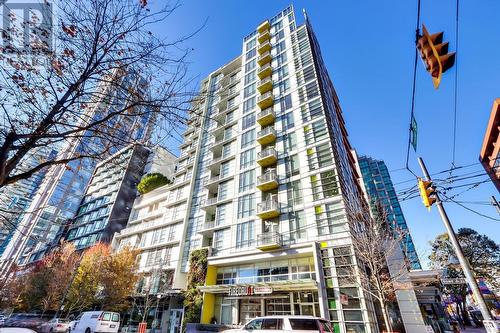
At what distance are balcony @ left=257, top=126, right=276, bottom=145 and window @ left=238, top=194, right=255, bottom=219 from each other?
669 cm

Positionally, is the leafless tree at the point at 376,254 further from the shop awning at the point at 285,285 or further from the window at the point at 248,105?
the window at the point at 248,105

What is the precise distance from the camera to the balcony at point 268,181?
2280 centimetres

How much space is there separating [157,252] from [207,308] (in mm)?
13901

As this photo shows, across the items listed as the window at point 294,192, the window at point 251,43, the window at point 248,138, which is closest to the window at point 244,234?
the window at point 294,192

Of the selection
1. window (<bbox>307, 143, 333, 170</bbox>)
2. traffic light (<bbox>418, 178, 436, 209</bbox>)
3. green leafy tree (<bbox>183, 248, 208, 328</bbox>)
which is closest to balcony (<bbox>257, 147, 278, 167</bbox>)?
window (<bbox>307, 143, 333, 170</bbox>)

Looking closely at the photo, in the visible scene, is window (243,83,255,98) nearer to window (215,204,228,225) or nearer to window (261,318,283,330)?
window (215,204,228,225)

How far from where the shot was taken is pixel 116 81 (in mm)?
5371

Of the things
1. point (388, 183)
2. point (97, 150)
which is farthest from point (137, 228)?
point (388, 183)

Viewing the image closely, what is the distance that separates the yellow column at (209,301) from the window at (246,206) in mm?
6030

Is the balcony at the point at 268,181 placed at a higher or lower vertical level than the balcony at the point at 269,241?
higher

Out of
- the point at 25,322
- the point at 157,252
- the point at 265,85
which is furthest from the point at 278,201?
the point at 25,322

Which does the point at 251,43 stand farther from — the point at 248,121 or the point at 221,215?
the point at 221,215

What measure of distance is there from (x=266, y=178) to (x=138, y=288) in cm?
2184

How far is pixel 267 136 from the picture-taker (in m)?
26.0
